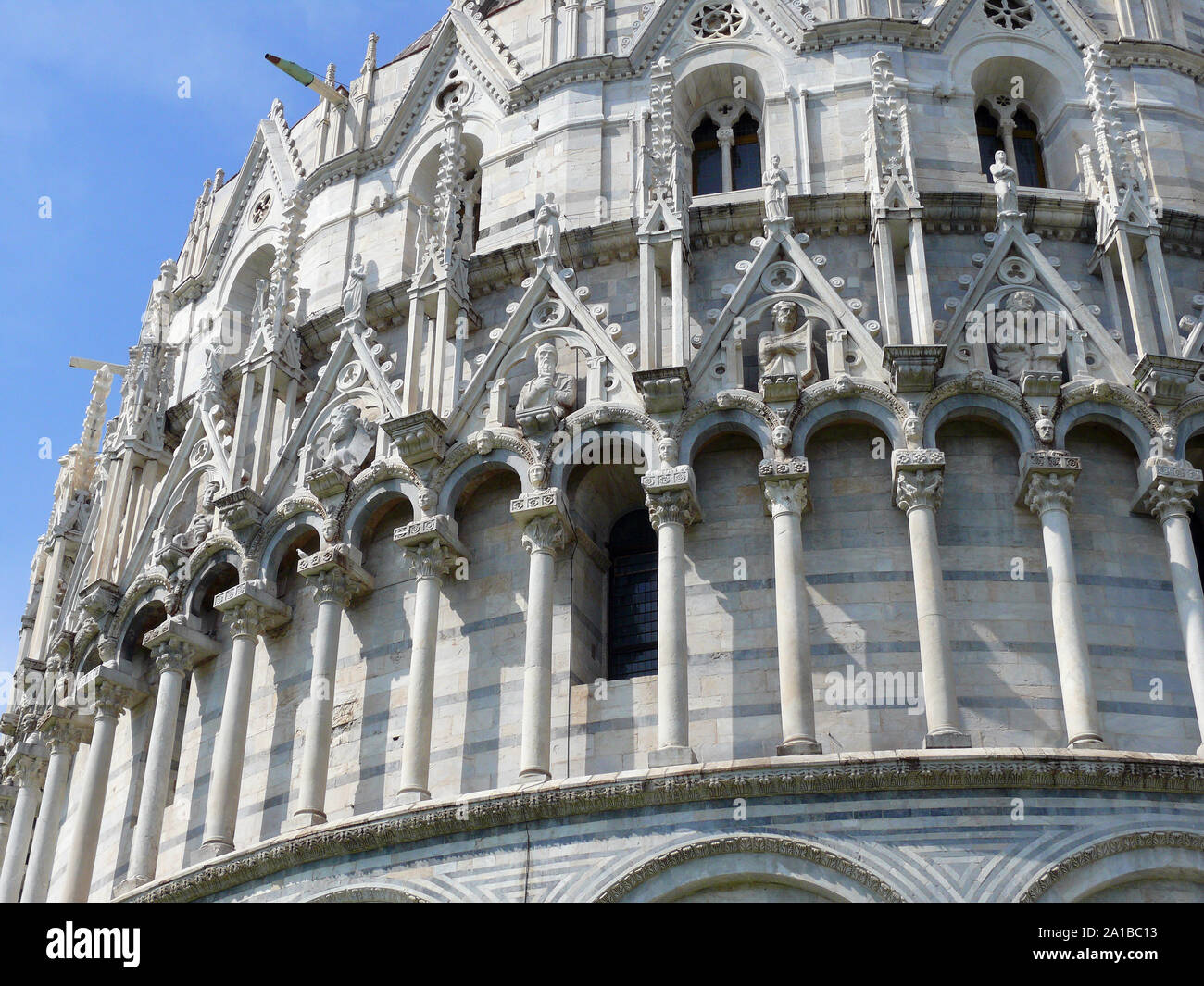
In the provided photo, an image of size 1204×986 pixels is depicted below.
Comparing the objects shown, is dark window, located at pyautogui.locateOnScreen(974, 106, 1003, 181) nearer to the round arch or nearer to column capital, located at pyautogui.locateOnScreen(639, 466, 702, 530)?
column capital, located at pyautogui.locateOnScreen(639, 466, 702, 530)

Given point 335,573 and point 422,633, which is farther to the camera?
point 335,573

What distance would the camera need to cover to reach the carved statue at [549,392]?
21.0 m

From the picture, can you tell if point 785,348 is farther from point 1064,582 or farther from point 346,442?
point 346,442

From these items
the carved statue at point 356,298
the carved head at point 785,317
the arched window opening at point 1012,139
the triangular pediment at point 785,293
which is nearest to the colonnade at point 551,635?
the triangular pediment at point 785,293

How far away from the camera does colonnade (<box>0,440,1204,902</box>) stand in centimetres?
1812

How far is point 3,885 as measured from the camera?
24562 mm

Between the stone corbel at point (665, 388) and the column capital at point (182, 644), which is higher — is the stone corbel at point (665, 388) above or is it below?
above

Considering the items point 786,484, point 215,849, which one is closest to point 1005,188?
point 786,484

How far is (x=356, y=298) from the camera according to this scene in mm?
23625

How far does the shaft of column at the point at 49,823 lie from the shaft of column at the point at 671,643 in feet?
32.0

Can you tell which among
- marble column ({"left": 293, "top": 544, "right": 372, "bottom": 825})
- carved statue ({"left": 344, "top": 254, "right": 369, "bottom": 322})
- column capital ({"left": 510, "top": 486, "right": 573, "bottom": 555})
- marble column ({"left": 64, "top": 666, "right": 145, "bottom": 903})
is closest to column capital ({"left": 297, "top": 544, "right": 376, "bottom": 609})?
marble column ({"left": 293, "top": 544, "right": 372, "bottom": 825})

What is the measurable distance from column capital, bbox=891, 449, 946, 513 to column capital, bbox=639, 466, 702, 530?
2.30 meters

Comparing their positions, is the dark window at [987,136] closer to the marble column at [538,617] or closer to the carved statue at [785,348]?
the carved statue at [785,348]

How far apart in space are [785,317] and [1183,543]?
17.2 ft
